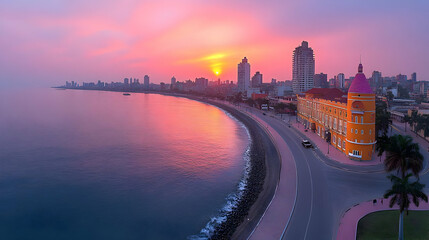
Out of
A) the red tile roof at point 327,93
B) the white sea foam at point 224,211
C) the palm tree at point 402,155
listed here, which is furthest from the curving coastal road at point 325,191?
the red tile roof at point 327,93

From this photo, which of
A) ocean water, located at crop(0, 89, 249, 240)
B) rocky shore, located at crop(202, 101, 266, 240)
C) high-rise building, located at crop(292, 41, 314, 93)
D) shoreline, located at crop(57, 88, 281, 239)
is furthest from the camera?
high-rise building, located at crop(292, 41, 314, 93)

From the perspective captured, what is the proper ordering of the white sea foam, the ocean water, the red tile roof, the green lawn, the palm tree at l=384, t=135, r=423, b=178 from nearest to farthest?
the green lawn
the palm tree at l=384, t=135, r=423, b=178
the white sea foam
the ocean water
the red tile roof

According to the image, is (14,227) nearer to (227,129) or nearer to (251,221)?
(251,221)

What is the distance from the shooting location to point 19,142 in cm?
5241

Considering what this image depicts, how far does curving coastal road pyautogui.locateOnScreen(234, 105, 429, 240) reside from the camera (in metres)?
18.5

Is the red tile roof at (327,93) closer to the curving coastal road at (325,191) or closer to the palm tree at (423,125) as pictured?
the palm tree at (423,125)

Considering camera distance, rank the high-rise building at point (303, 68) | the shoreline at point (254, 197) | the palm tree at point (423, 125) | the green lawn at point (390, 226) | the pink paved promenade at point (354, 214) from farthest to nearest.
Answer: the high-rise building at point (303, 68) → the palm tree at point (423, 125) → the shoreline at point (254, 197) → the pink paved promenade at point (354, 214) → the green lawn at point (390, 226)

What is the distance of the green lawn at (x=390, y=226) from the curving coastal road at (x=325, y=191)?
174cm

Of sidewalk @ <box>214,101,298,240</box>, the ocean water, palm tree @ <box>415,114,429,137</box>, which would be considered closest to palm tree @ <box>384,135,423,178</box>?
sidewalk @ <box>214,101,298,240</box>

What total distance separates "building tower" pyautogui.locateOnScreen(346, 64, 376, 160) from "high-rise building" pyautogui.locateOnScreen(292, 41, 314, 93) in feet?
A: 380

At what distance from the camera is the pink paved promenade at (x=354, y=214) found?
58.7ft

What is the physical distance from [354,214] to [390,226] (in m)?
2.36

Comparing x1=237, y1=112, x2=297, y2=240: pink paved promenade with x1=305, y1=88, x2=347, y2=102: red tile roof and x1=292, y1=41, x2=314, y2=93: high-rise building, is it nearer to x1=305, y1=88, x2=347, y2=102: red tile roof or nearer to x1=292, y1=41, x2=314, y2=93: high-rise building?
x1=305, y1=88, x2=347, y2=102: red tile roof

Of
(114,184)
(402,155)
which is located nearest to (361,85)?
(402,155)
